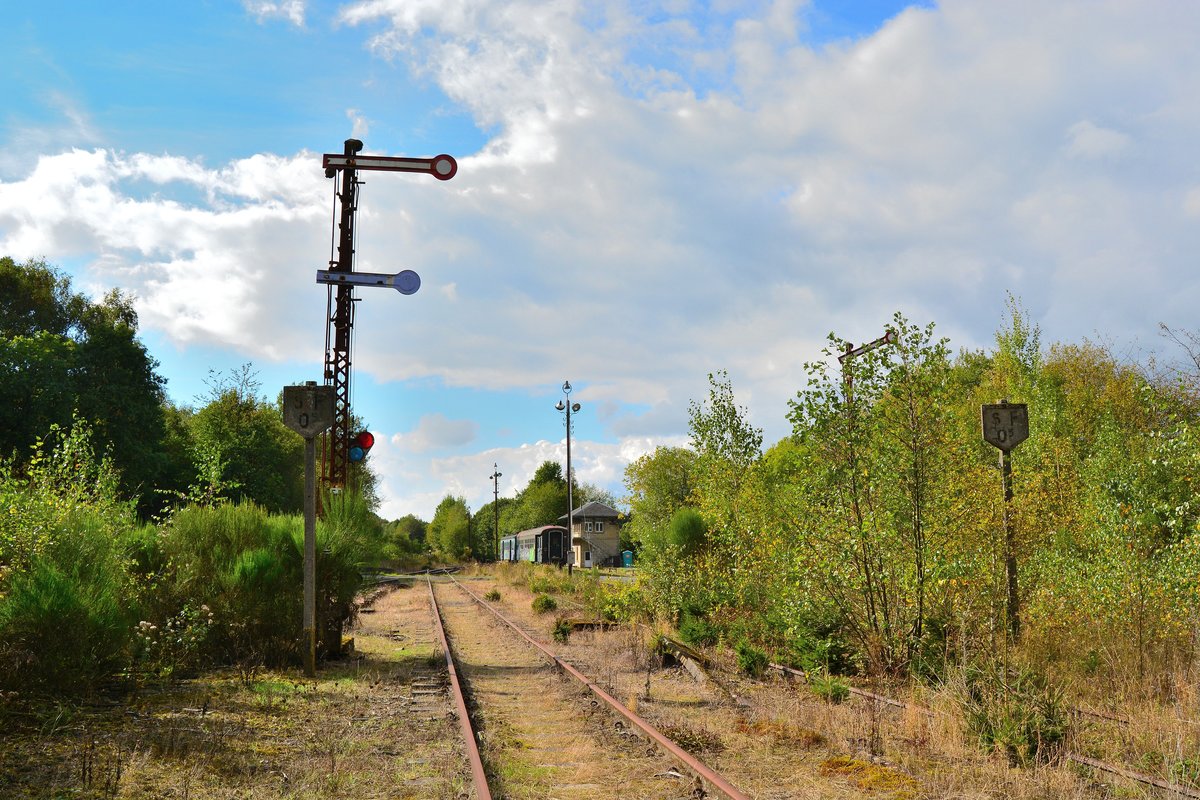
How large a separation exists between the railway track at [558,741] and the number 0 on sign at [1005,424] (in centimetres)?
622

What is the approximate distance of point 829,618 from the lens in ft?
37.1

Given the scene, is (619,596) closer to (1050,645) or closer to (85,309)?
(1050,645)

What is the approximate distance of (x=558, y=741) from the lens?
8.27 metres

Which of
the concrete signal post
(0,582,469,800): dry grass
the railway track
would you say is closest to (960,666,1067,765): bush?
the railway track

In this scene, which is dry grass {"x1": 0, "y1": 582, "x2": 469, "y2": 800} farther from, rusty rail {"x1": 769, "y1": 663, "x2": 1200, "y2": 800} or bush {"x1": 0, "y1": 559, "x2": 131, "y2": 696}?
rusty rail {"x1": 769, "y1": 663, "x2": 1200, "y2": 800}

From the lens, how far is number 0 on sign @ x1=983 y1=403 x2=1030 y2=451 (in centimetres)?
1148

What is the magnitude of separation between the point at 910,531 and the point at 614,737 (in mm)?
4630

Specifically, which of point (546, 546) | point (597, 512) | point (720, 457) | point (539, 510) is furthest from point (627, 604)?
point (539, 510)

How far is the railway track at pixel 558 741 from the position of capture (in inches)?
256

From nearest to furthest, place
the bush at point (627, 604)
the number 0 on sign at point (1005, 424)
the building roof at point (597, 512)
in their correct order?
the number 0 on sign at point (1005, 424) < the bush at point (627, 604) < the building roof at point (597, 512)

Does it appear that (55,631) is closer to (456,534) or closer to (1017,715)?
(1017,715)

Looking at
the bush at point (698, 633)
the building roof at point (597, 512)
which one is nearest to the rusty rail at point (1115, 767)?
the bush at point (698, 633)

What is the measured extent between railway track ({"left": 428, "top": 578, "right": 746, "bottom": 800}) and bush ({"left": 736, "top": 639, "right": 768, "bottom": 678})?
2229 millimetres

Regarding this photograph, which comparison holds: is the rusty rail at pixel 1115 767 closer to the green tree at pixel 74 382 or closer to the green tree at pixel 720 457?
the green tree at pixel 720 457
